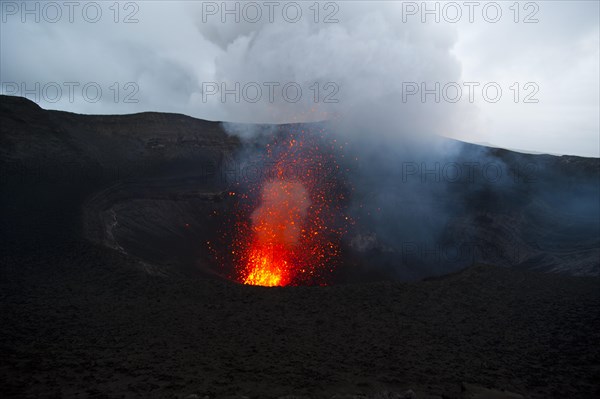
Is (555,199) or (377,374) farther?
(555,199)

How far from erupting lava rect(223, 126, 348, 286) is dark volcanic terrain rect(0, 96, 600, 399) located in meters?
1.40

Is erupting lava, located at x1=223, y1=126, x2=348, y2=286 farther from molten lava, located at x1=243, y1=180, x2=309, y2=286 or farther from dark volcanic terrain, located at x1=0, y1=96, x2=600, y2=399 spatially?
dark volcanic terrain, located at x1=0, y1=96, x2=600, y2=399

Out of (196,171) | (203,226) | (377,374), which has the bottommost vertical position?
(377,374)

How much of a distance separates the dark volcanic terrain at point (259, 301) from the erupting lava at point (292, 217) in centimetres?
140

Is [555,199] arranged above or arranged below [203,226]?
above

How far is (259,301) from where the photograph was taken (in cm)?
945

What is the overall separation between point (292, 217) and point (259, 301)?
1104 centimetres

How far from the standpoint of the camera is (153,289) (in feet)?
32.5

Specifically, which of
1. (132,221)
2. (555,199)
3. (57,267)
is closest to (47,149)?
(132,221)

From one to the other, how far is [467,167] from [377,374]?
16479 millimetres

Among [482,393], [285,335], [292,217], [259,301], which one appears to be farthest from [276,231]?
[482,393]

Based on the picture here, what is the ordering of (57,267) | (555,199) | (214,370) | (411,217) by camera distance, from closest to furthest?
(214,370) < (57,267) < (555,199) < (411,217)

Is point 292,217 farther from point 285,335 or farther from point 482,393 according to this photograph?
point 482,393

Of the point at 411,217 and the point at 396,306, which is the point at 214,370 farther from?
the point at 411,217
